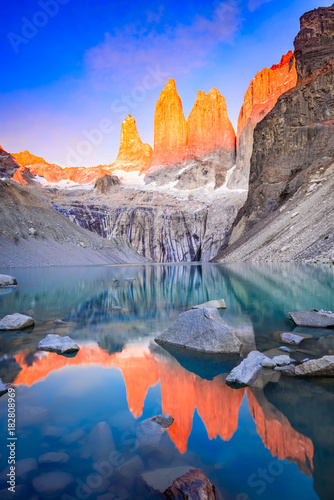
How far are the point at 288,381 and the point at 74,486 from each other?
2.79 meters

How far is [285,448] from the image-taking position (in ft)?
8.88

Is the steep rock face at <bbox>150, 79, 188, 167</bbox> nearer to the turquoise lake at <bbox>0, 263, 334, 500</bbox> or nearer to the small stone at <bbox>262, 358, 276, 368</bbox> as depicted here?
the turquoise lake at <bbox>0, 263, 334, 500</bbox>

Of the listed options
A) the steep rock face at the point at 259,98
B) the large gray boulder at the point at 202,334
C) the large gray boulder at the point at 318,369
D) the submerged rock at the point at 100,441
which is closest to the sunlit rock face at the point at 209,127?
the steep rock face at the point at 259,98

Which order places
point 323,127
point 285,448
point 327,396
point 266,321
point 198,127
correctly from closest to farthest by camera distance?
1. point 285,448
2. point 327,396
3. point 266,321
4. point 323,127
5. point 198,127

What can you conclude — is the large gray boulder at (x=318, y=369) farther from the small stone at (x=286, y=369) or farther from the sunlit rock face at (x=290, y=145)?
the sunlit rock face at (x=290, y=145)

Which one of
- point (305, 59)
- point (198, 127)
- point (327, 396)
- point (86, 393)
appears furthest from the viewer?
point (198, 127)

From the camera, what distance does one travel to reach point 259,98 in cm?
11162

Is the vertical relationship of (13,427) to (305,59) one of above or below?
below

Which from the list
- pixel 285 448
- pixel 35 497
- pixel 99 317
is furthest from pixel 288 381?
pixel 99 317

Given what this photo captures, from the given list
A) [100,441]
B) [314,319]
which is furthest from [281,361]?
[314,319]

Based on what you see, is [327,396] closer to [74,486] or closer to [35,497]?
[74,486]

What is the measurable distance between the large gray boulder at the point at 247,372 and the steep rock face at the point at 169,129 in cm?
13212

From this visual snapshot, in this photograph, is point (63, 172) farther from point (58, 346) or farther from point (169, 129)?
point (58, 346)

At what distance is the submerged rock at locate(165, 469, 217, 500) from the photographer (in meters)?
2.12
